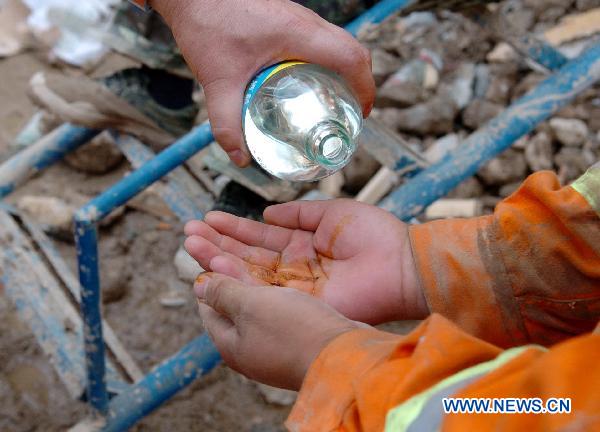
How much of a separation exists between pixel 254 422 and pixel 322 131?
119 cm

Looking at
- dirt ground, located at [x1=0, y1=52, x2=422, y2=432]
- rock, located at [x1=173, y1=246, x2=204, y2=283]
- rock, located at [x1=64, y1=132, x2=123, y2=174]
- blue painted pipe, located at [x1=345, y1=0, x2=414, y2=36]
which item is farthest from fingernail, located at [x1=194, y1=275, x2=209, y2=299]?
rock, located at [x1=64, y1=132, x2=123, y2=174]

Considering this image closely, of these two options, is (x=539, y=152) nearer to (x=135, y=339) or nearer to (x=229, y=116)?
(x=135, y=339)

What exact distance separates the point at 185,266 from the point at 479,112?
4.69 ft

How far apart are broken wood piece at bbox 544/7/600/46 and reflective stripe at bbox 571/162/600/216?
6.89ft

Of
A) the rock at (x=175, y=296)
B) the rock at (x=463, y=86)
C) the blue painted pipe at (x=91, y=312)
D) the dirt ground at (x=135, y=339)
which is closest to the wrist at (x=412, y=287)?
the blue painted pipe at (x=91, y=312)

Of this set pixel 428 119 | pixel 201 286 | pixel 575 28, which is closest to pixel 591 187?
pixel 201 286

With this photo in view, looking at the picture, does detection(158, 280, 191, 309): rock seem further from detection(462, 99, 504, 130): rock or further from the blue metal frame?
detection(462, 99, 504, 130): rock

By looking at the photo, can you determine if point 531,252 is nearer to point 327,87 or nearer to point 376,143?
point 327,87

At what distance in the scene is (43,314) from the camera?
181 cm

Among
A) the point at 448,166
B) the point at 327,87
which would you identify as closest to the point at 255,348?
the point at 327,87

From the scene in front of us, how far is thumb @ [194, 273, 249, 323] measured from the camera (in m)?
1.01

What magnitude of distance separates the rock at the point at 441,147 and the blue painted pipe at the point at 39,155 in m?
1.33

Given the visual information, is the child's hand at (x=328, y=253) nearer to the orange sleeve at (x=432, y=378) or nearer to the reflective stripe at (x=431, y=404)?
the orange sleeve at (x=432, y=378)

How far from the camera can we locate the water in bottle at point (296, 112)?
123 centimetres
